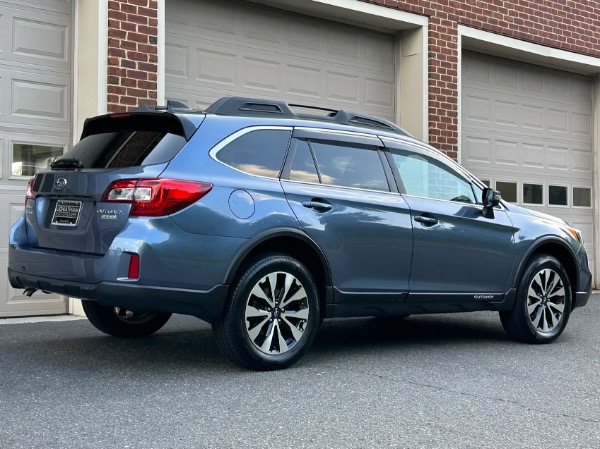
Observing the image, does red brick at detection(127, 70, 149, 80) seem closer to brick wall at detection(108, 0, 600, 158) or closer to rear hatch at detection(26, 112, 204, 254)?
→ brick wall at detection(108, 0, 600, 158)

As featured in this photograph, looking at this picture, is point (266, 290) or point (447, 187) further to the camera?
point (447, 187)

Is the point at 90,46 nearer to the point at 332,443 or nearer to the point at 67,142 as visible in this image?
the point at 67,142

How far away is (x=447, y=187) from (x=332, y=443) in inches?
133

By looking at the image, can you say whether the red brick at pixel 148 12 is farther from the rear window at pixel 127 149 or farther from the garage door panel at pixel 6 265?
the rear window at pixel 127 149

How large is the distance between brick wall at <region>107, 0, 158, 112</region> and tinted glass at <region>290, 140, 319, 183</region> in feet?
10.1

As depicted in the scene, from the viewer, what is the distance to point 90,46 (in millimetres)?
8570

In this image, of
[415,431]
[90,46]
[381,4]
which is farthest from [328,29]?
[415,431]

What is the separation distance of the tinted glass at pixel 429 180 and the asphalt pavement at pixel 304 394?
122 centimetres

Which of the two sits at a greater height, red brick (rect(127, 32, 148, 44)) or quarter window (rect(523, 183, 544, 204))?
red brick (rect(127, 32, 148, 44))

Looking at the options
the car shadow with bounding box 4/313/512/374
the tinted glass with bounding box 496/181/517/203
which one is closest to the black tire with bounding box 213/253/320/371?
the car shadow with bounding box 4/313/512/374

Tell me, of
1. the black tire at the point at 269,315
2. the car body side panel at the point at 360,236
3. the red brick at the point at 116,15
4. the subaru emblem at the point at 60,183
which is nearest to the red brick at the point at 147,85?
the red brick at the point at 116,15

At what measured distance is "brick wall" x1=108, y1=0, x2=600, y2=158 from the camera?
864 centimetres

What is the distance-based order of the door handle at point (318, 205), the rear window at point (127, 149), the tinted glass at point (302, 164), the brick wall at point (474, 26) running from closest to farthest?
1. the rear window at point (127, 149)
2. the door handle at point (318, 205)
3. the tinted glass at point (302, 164)
4. the brick wall at point (474, 26)

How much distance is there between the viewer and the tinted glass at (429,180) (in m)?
6.70
